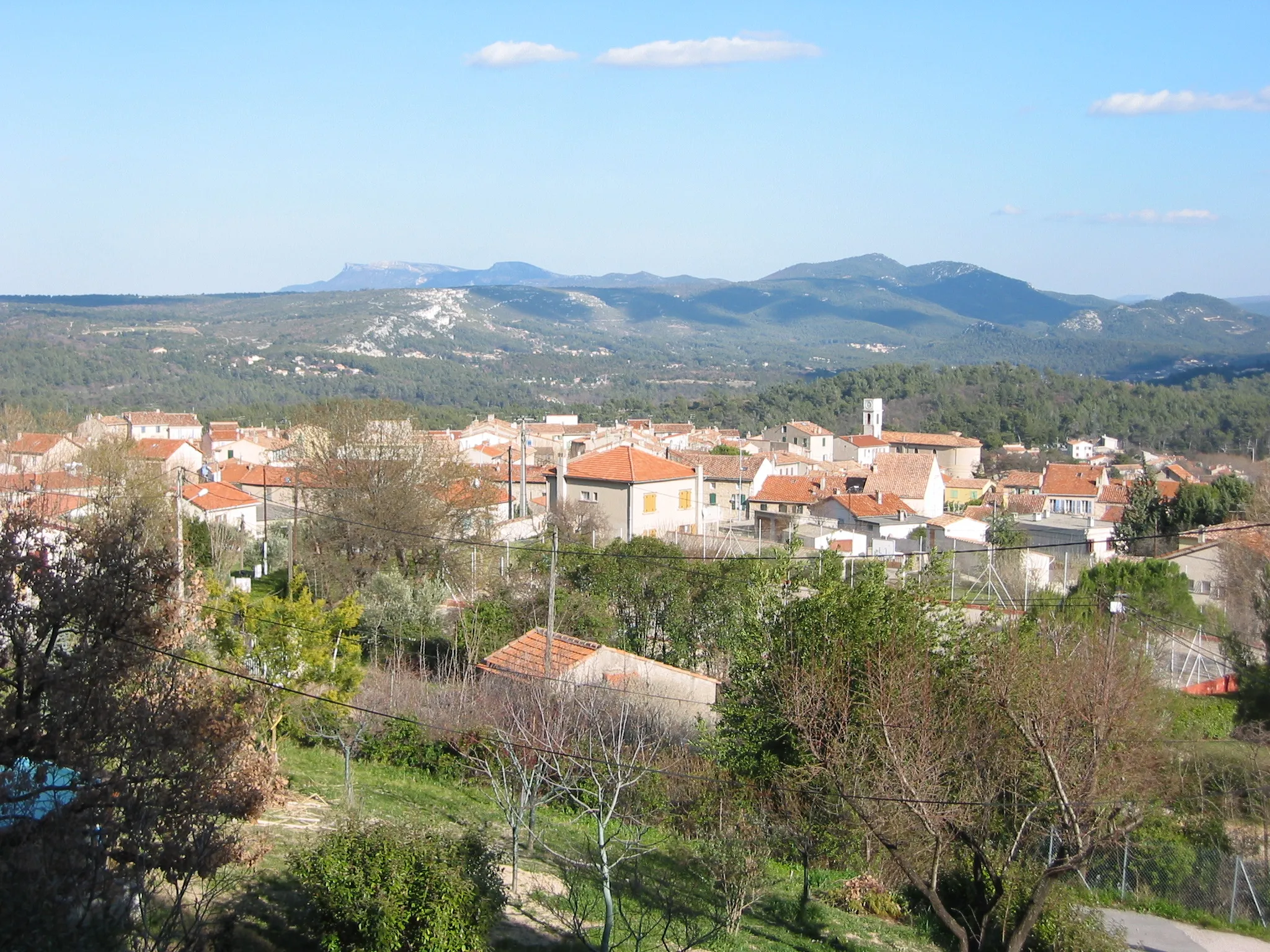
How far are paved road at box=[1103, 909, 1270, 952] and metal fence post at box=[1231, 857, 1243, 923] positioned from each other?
0.28 meters

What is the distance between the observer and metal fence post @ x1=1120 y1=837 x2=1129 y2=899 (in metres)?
12.4

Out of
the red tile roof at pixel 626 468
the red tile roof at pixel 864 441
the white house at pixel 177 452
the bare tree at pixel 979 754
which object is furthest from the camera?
the red tile roof at pixel 864 441

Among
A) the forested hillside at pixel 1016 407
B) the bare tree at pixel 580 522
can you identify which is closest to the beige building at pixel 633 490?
the bare tree at pixel 580 522

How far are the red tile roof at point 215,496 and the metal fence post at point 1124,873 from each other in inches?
1152

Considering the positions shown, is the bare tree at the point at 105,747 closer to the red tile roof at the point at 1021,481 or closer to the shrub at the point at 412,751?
the shrub at the point at 412,751

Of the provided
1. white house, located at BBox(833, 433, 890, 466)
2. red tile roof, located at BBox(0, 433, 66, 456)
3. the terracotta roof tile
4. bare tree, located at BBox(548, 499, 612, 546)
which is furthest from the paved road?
white house, located at BBox(833, 433, 890, 466)

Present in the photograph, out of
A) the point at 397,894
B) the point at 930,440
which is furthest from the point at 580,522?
the point at 930,440

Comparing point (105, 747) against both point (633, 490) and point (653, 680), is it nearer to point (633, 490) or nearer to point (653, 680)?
point (653, 680)

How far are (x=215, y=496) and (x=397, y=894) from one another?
106 ft

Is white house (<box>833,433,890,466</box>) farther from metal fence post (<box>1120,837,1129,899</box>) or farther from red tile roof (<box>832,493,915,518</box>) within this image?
metal fence post (<box>1120,837,1129,899</box>)

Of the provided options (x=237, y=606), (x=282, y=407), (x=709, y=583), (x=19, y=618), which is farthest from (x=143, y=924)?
(x=282, y=407)

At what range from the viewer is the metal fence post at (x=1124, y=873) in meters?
12.4

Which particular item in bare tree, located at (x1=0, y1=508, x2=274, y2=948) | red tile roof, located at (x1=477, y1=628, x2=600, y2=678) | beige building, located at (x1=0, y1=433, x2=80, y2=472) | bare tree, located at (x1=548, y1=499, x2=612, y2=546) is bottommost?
bare tree, located at (x1=548, y1=499, x2=612, y2=546)

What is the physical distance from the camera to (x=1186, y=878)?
1248cm
